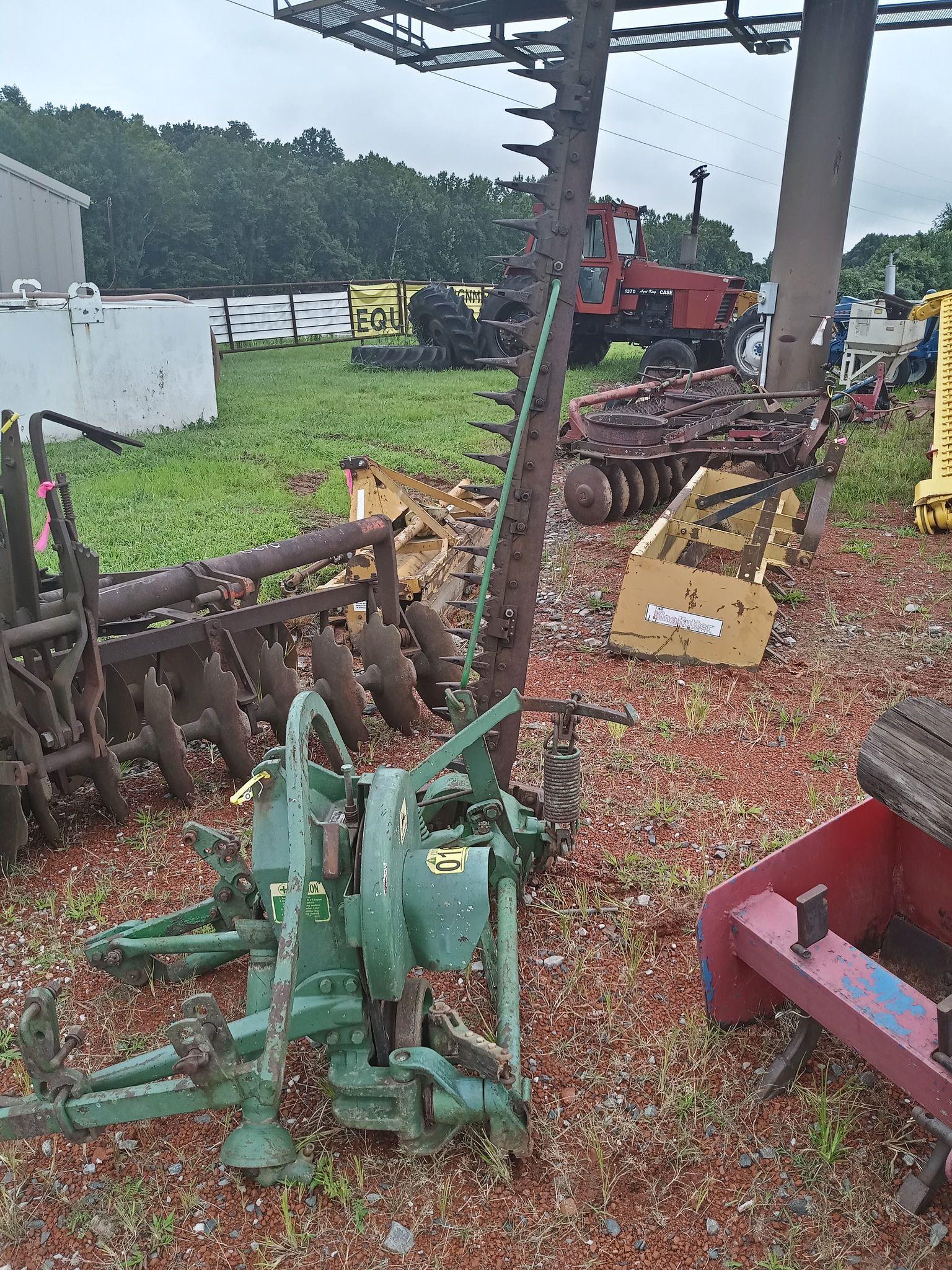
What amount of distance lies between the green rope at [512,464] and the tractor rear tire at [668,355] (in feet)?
39.8

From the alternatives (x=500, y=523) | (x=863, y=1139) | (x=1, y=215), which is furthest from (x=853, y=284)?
(x=863, y=1139)

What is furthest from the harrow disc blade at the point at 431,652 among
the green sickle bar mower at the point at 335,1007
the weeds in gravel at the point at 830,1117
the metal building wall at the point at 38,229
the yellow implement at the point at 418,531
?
the metal building wall at the point at 38,229

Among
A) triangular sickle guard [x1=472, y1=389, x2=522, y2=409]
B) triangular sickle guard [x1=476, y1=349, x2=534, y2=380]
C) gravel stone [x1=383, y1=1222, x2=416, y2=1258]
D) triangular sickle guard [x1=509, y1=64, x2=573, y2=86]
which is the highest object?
triangular sickle guard [x1=509, y1=64, x2=573, y2=86]

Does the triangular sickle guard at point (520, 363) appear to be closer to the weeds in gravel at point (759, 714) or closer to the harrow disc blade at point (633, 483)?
the weeds in gravel at point (759, 714)

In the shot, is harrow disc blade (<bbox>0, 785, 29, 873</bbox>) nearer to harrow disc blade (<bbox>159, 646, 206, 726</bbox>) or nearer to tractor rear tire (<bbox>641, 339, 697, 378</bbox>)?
harrow disc blade (<bbox>159, 646, 206, 726</bbox>)

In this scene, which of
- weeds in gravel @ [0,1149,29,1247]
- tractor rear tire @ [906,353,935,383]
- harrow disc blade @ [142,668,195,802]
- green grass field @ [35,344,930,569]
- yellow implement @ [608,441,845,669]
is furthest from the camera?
tractor rear tire @ [906,353,935,383]

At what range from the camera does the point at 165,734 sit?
344cm

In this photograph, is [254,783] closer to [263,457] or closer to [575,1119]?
[575,1119]

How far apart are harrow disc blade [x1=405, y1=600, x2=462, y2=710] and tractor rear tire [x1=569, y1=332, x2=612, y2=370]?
13.9m

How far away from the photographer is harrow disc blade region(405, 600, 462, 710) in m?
4.34

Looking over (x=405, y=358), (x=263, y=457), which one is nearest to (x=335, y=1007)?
(x=263, y=457)

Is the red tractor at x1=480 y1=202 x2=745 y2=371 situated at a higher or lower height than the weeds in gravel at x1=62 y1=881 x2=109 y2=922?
higher

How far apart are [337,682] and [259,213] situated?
3171cm

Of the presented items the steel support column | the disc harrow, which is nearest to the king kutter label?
the disc harrow
